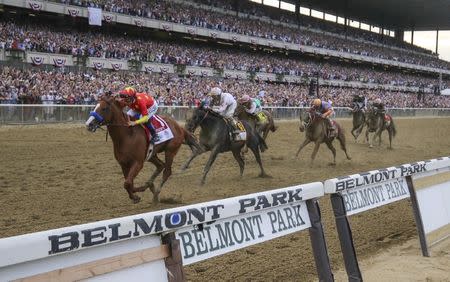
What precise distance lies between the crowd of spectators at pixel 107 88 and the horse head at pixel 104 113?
5057 mm

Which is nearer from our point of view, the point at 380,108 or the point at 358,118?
the point at 380,108

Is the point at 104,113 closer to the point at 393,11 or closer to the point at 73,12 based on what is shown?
the point at 73,12

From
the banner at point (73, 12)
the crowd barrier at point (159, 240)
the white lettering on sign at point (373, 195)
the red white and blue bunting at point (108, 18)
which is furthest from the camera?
the red white and blue bunting at point (108, 18)

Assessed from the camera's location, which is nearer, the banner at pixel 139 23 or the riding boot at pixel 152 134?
the riding boot at pixel 152 134

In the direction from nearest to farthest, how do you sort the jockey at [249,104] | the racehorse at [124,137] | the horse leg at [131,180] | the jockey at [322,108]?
the racehorse at [124,137] → the horse leg at [131,180] → the jockey at [249,104] → the jockey at [322,108]

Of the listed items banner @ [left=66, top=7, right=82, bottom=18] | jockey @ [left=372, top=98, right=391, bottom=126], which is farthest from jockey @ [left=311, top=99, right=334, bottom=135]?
banner @ [left=66, top=7, right=82, bottom=18]

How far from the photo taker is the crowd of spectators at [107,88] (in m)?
21.6

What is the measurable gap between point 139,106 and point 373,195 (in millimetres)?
4380

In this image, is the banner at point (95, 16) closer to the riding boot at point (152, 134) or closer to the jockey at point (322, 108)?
the jockey at point (322, 108)

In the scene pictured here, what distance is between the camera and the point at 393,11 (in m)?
72.0

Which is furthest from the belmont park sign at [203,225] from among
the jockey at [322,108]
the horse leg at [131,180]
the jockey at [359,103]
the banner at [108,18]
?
the banner at [108,18]

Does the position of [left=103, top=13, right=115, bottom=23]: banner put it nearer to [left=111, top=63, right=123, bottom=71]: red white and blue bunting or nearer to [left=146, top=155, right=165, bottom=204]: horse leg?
[left=111, top=63, right=123, bottom=71]: red white and blue bunting

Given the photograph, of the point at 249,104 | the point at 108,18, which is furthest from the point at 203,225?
the point at 108,18

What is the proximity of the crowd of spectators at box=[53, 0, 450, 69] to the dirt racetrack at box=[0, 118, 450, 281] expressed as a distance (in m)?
20.1
